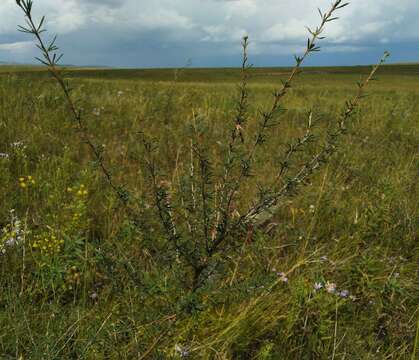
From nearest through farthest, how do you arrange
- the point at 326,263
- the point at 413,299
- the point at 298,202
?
the point at 413,299 → the point at 326,263 → the point at 298,202

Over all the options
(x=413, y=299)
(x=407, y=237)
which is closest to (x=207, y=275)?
(x=413, y=299)

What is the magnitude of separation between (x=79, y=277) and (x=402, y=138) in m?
5.71

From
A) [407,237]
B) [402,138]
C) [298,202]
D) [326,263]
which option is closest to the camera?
[326,263]

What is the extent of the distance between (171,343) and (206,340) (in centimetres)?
18

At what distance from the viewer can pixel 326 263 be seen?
2791 millimetres

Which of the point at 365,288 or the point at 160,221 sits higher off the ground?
the point at 160,221

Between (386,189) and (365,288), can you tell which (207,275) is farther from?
(386,189)

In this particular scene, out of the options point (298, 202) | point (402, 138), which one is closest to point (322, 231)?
point (298, 202)

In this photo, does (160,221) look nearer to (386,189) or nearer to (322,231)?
(322,231)

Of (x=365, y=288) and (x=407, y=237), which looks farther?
(x=407, y=237)

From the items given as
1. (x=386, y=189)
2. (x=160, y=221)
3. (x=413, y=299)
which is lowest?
(x=413, y=299)

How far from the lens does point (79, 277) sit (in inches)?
101

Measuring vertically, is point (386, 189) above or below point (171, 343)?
above

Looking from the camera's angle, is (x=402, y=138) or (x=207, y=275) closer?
(x=207, y=275)
